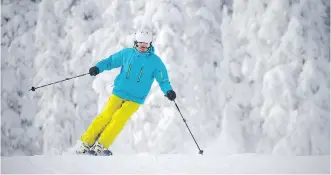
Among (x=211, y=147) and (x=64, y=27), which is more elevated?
(x=64, y=27)

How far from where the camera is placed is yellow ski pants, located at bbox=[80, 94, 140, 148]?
610 cm

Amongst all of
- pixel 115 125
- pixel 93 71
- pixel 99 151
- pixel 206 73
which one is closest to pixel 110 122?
pixel 115 125

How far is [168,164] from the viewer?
16.0ft

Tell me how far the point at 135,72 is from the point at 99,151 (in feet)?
4.18

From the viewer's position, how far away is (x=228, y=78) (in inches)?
503

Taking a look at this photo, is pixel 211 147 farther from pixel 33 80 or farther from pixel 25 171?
pixel 25 171

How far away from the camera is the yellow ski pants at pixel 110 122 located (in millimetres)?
6102

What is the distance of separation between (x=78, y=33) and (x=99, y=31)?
928mm

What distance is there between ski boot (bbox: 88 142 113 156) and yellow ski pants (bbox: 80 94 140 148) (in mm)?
60

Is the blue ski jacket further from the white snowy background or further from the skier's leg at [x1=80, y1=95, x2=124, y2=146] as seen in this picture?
the white snowy background

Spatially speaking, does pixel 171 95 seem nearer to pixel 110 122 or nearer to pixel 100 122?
pixel 110 122

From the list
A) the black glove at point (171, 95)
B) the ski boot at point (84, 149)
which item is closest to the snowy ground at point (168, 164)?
the ski boot at point (84, 149)

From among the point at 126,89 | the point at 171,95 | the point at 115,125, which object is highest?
the point at 126,89

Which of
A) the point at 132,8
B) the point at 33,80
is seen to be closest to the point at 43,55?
the point at 33,80
